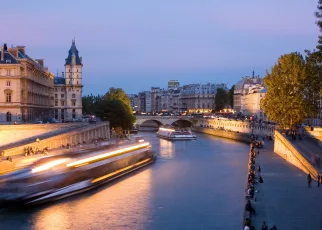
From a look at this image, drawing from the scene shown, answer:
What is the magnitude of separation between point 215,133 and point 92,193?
6780cm

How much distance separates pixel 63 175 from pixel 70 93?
55.8 meters

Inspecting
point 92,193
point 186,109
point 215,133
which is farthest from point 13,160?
point 186,109

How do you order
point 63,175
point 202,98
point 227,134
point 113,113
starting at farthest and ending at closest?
point 202,98 < point 227,134 < point 113,113 < point 63,175

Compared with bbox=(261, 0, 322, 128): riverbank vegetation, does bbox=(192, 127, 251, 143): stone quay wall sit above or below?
below

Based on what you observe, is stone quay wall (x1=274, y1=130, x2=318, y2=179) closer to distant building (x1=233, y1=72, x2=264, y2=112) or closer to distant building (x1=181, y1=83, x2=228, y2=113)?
distant building (x1=233, y1=72, x2=264, y2=112)

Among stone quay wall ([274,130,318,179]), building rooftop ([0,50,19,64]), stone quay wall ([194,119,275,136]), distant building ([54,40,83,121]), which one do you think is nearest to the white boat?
stone quay wall ([194,119,275,136])

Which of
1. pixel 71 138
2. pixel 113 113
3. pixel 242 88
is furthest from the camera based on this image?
pixel 242 88

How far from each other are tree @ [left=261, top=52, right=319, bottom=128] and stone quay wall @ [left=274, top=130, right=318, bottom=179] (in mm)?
2348

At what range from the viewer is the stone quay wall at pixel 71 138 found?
39628mm

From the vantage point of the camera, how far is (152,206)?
29.2 metres

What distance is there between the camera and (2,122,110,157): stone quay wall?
39628mm

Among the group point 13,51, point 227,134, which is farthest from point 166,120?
point 13,51

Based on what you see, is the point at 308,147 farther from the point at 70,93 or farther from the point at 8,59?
the point at 70,93

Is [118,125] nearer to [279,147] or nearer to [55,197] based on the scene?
[279,147]
